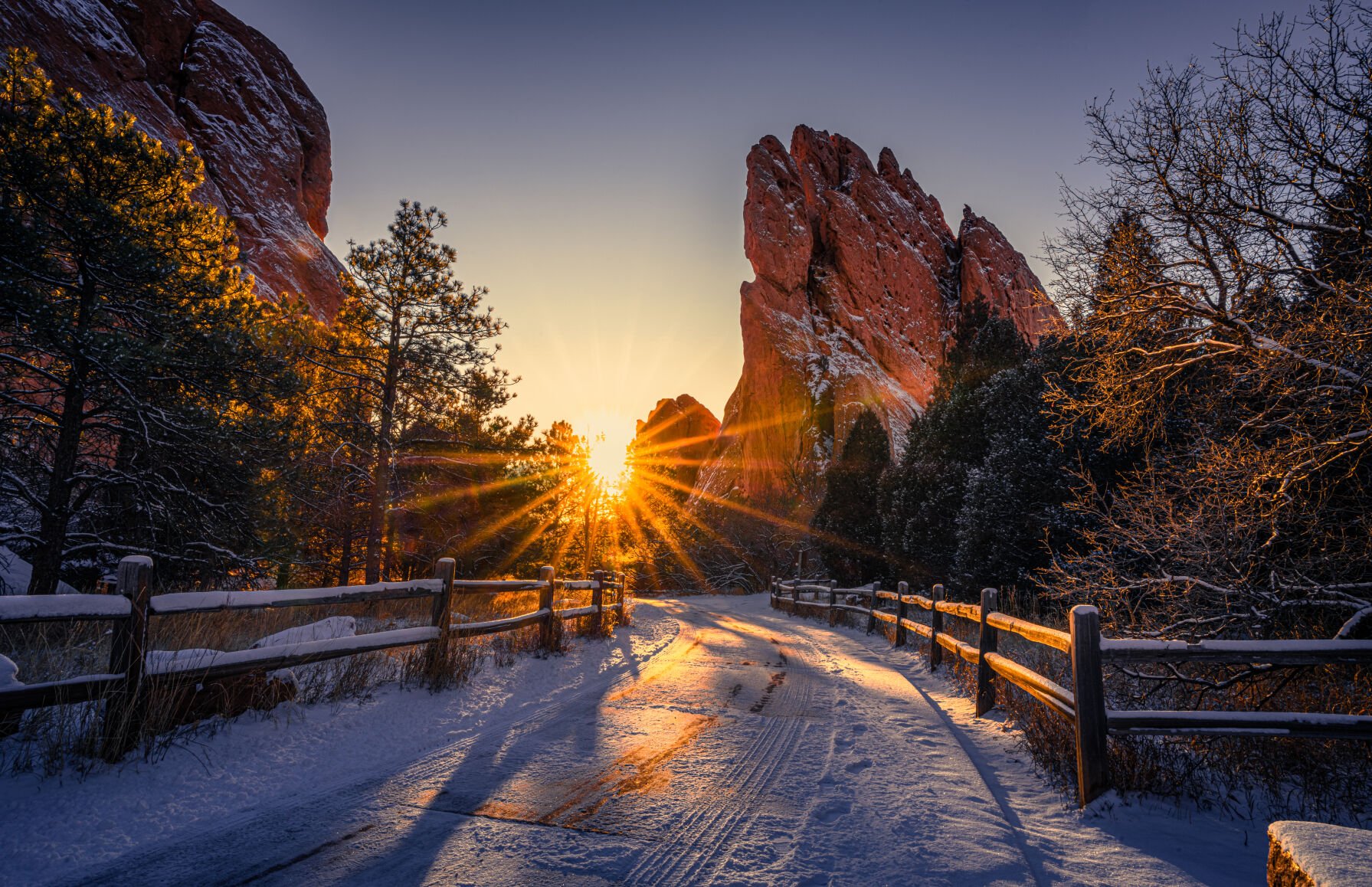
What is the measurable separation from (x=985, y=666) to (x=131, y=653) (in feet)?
23.7

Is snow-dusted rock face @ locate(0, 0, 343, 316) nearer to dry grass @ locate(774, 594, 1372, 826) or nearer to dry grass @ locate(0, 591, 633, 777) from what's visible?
dry grass @ locate(0, 591, 633, 777)

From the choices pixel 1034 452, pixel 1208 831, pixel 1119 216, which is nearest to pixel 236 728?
pixel 1208 831

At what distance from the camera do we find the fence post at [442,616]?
655cm

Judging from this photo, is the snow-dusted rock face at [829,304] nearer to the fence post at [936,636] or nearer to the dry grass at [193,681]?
the fence post at [936,636]

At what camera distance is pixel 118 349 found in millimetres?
9055

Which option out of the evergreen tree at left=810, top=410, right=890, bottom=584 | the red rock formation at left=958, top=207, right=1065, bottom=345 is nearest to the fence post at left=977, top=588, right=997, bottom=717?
the evergreen tree at left=810, top=410, right=890, bottom=584

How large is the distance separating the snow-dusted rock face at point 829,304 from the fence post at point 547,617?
51246 millimetres

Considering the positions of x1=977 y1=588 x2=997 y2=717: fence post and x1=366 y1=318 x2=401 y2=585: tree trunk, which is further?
x1=366 y1=318 x2=401 y2=585: tree trunk

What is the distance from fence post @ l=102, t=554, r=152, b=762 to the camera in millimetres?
3965

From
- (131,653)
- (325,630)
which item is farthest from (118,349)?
(131,653)

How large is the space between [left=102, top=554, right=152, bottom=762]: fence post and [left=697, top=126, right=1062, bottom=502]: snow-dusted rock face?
56.9m

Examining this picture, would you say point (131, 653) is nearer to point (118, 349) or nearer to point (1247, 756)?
point (118, 349)

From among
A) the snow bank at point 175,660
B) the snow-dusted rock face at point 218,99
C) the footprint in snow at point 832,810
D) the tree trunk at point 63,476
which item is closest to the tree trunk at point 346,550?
the tree trunk at point 63,476

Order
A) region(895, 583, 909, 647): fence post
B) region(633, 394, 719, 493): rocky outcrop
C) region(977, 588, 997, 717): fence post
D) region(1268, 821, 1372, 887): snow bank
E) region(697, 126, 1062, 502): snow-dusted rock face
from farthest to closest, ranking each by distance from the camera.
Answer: region(633, 394, 719, 493): rocky outcrop → region(697, 126, 1062, 502): snow-dusted rock face → region(895, 583, 909, 647): fence post → region(977, 588, 997, 717): fence post → region(1268, 821, 1372, 887): snow bank
